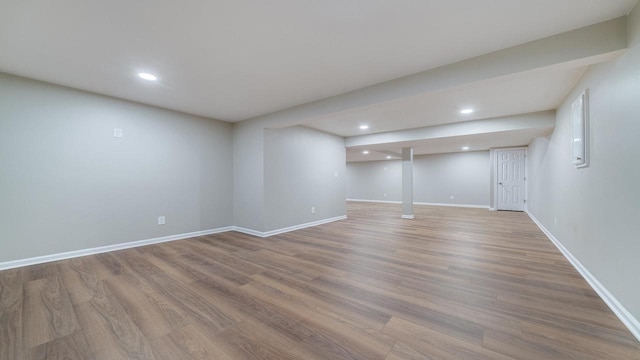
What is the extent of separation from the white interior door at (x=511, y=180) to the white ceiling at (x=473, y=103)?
4.37 m

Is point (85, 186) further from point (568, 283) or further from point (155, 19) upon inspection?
point (568, 283)

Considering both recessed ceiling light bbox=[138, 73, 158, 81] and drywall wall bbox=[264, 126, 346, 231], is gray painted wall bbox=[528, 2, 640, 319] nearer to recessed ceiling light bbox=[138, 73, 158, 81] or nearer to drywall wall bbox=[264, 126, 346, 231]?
drywall wall bbox=[264, 126, 346, 231]

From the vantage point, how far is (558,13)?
1.76 meters

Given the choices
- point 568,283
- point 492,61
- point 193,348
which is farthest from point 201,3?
point 568,283

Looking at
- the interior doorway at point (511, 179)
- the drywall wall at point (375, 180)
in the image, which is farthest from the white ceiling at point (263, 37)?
the drywall wall at point (375, 180)

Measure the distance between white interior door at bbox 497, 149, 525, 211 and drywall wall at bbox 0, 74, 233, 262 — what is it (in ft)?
29.0

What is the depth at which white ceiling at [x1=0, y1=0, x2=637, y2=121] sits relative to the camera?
5.62 feet

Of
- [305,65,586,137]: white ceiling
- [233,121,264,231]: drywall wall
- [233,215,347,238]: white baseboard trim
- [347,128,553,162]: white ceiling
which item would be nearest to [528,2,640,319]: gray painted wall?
[305,65,586,137]: white ceiling

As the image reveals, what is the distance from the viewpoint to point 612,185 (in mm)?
1946

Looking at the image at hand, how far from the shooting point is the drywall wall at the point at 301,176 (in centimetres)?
465

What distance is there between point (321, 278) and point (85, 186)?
3.49 meters

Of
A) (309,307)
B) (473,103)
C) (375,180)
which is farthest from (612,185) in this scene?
(375,180)

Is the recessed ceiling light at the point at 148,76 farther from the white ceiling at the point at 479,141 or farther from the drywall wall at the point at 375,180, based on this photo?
the drywall wall at the point at 375,180

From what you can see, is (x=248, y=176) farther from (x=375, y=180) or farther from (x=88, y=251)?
(x=375, y=180)
